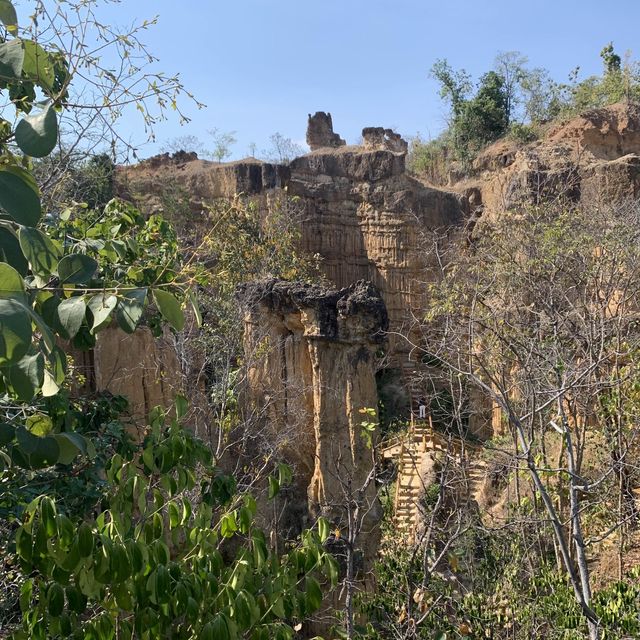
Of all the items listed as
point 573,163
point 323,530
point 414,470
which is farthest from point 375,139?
point 323,530

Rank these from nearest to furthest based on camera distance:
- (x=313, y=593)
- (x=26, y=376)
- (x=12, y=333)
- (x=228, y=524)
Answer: (x=12, y=333) < (x=26, y=376) < (x=313, y=593) < (x=228, y=524)

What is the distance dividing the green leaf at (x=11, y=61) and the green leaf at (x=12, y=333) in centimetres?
88

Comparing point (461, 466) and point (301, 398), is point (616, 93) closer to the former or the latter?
point (301, 398)

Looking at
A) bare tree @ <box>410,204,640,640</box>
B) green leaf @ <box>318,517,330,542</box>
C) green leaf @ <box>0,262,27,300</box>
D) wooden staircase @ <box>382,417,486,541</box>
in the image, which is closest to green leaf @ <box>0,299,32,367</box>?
green leaf @ <box>0,262,27,300</box>

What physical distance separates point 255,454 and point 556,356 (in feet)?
14.3

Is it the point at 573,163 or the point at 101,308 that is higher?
the point at 573,163

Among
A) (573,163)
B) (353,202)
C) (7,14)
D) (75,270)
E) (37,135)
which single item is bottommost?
(75,270)

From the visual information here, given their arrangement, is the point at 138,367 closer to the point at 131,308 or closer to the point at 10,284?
the point at 131,308

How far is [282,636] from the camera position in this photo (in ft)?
8.66

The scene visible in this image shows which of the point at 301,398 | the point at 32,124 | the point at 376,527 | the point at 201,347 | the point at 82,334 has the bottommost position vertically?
the point at 376,527

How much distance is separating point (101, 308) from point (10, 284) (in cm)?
40

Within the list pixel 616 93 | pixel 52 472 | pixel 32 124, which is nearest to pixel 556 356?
pixel 52 472

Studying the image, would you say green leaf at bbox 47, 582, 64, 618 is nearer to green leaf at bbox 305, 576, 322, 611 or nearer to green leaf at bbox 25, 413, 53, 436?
green leaf at bbox 25, 413, 53, 436

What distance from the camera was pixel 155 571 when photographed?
7.90 feet
